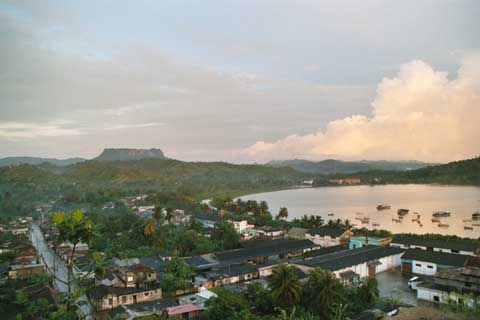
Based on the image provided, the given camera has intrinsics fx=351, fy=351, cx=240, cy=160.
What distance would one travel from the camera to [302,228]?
2483 cm

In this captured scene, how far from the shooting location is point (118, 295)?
12164 mm

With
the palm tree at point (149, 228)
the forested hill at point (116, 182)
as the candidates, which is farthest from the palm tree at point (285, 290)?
the forested hill at point (116, 182)

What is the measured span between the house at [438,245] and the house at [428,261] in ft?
5.40

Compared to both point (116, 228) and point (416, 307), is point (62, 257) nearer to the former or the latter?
point (116, 228)

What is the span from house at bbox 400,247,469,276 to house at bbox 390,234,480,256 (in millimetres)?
1646

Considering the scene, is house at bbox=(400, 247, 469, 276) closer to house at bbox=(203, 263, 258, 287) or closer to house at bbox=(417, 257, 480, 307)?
house at bbox=(417, 257, 480, 307)

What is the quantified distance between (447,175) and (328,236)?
61821mm

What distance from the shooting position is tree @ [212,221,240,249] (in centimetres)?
2005

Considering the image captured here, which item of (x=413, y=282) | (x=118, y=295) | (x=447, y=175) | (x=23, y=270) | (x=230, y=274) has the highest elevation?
(x=447, y=175)

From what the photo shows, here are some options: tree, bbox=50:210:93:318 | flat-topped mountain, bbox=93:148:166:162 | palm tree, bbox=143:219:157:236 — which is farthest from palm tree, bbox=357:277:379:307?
flat-topped mountain, bbox=93:148:166:162

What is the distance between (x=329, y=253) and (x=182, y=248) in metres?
7.88

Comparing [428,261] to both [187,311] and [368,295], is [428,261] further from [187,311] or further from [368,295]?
[187,311]

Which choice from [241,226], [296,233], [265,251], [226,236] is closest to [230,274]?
[265,251]

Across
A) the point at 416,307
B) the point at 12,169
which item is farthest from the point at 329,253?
the point at 12,169
